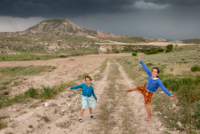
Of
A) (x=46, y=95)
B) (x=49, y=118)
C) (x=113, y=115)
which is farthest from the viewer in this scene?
(x=46, y=95)

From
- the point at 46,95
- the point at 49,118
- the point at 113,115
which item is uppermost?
the point at 46,95

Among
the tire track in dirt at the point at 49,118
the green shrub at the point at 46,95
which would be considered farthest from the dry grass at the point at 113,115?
the green shrub at the point at 46,95

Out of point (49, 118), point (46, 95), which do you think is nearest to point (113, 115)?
point (49, 118)

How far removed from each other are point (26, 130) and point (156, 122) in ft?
16.0

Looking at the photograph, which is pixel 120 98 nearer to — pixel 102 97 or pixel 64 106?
pixel 102 97

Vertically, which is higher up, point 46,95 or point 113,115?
point 46,95

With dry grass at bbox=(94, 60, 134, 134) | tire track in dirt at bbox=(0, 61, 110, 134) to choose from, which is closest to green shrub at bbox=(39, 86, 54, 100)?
tire track in dirt at bbox=(0, 61, 110, 134)

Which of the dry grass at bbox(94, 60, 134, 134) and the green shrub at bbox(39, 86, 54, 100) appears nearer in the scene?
the dry grass at bbox(94, 60, 134, 134)

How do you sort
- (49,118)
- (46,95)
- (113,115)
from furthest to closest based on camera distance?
(46,95), (113,115), (49,118)

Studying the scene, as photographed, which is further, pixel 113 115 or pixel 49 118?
pixel 113 115

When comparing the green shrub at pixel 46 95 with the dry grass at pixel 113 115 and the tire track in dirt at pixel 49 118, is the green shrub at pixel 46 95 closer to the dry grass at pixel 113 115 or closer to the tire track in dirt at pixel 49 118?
the tire track in dirt at pixel 49 118

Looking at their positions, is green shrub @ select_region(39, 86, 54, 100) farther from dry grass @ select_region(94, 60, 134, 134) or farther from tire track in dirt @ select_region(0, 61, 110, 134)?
dry grass @ select_region(94, 60, 134, 134)

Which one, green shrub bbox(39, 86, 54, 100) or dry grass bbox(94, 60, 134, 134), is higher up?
green shrub bbox(39, 86, 54, 100)

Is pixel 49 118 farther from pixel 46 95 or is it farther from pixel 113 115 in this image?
pixel 113 115
